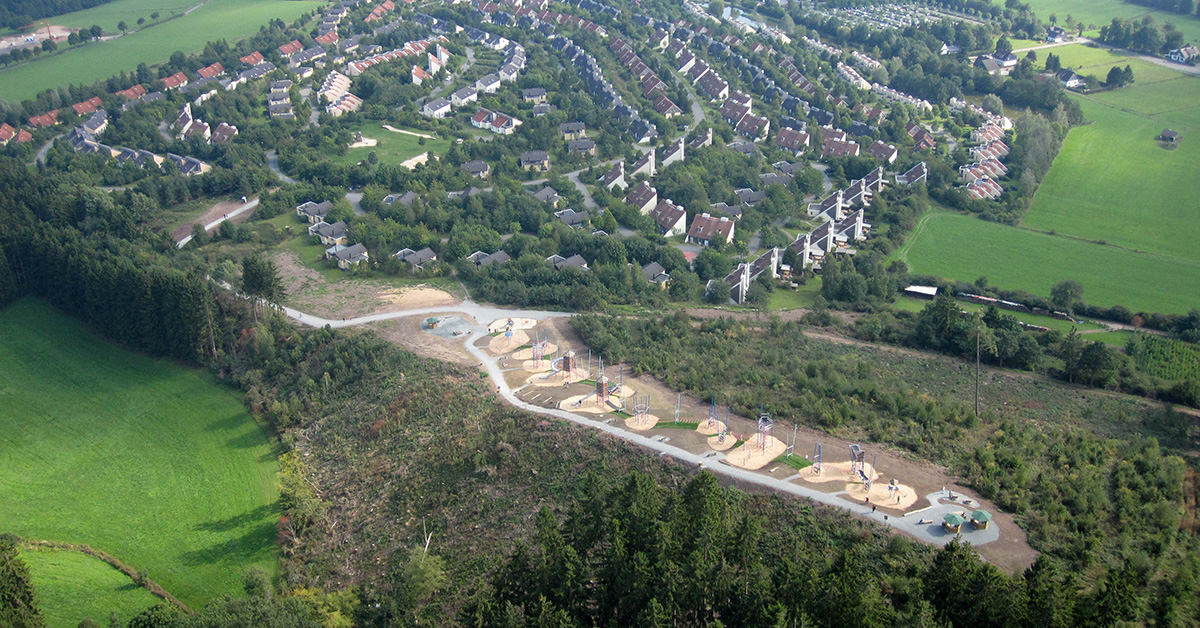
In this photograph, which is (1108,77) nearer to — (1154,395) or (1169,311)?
(1169,311)

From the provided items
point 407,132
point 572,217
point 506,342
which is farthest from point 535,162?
point 506,342

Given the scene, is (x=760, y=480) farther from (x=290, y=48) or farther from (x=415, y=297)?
(x=290, y=48)

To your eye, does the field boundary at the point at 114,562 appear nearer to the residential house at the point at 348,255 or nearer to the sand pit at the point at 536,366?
the sand pit at the point at 536,366

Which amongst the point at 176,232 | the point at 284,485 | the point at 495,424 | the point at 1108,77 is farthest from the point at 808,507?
the point at 1108,77

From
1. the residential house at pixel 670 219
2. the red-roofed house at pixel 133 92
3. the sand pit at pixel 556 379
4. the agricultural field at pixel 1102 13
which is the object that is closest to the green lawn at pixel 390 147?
the residential house at pixel 670 219

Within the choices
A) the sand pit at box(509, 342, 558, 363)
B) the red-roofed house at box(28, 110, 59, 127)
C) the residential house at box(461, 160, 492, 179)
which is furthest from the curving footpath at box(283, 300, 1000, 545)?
the red-roofed house at box(28, 110, 59, 127)
